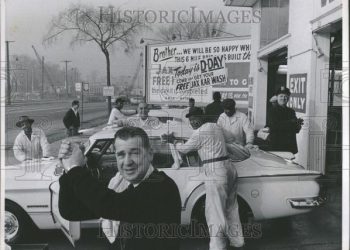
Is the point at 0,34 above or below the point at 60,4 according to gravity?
below

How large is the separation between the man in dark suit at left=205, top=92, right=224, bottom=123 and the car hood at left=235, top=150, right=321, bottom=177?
1.15ft

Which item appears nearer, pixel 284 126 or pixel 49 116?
pixel 49 116

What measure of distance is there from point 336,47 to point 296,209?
1.17 metres

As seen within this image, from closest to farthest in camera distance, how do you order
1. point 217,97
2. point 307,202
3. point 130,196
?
1. point 130,196
2. point 217,97
3. point 307,202

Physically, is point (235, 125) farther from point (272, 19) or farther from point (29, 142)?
point (29, 142)

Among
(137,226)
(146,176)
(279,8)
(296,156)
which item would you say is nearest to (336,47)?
(279,8)

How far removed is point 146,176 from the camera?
A: 3.32 metres

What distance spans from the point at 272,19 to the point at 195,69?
2.27 ft

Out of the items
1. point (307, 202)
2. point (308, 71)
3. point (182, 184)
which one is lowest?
point (307, 202)

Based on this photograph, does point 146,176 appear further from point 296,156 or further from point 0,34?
point 0,34

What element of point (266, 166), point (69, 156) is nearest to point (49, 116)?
point (69, 156)

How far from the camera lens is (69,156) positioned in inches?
131
